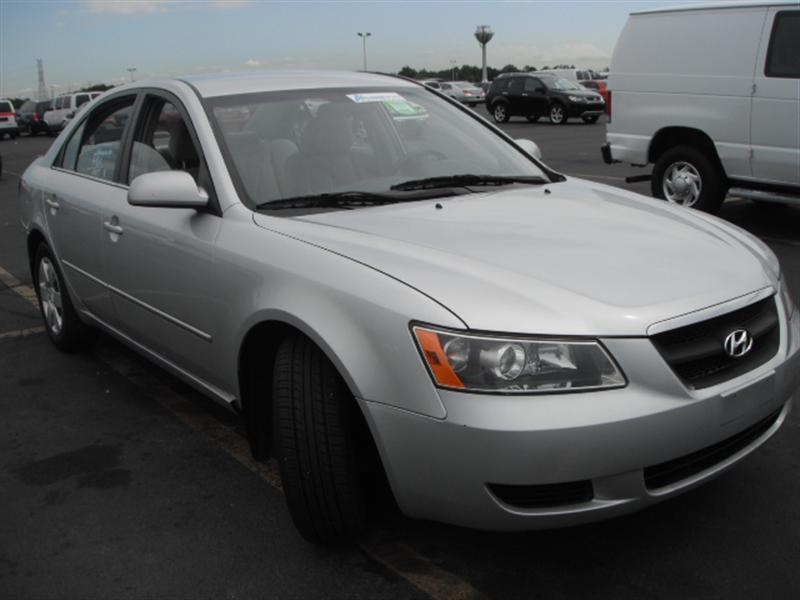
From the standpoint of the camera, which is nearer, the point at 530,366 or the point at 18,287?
the point at 530,366

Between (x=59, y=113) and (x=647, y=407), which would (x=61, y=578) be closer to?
(x=647, y=407)

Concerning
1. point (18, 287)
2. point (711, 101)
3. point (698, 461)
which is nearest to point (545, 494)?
point (698, 461)

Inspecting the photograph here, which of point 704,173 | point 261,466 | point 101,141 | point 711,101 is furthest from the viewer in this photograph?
point 704,173

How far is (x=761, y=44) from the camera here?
296 inches

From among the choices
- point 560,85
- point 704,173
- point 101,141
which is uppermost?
point 560,85

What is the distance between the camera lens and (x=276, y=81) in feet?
12.5

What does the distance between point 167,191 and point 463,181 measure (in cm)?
122

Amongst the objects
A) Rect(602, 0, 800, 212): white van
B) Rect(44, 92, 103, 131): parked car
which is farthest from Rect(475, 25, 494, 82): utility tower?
Rect(602, 0, 800, 212): white van

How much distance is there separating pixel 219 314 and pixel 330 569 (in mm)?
996

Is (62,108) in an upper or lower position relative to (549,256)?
upper

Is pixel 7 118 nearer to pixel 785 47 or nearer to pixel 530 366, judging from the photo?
pixel 785 47

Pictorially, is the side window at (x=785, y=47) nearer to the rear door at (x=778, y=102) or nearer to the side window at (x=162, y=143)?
the rear door at (x=778, y=102)

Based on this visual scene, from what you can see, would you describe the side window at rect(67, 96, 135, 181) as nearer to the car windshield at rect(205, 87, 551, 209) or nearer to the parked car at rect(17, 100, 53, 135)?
the car windshield at rect(205, 87, 551, 209)

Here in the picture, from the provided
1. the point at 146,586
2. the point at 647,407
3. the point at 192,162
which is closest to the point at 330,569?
the point at 146,586
